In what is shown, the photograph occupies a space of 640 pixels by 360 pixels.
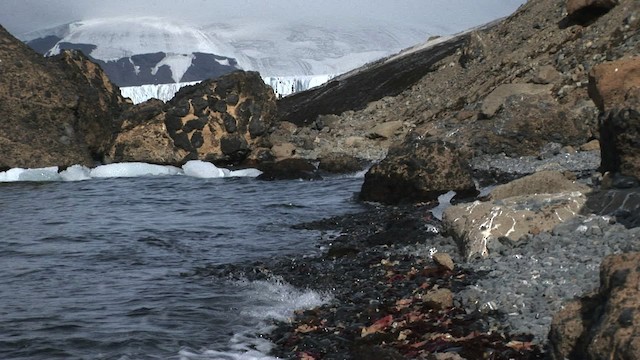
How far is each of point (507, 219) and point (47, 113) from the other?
1034 inches

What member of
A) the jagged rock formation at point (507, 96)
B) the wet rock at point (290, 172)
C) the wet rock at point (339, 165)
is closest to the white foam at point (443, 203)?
the jagged rock formation at point (507, 96)

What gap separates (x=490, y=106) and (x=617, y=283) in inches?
954

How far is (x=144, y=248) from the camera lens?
15969 millimetres

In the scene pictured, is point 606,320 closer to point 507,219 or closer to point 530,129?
point 507,219

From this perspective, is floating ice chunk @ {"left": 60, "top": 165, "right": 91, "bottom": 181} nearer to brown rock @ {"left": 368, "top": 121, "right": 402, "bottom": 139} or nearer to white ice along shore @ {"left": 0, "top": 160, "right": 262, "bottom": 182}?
white ice along shore @ {"left": 0, "top": 160, "right": 262, "bottom": 182}

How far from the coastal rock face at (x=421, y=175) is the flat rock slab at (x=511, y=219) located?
670cm

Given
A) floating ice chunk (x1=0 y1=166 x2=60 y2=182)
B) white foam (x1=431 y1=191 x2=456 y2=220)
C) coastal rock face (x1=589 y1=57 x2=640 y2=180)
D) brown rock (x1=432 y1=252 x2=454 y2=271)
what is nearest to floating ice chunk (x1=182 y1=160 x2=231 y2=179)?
floating ice chunk (x1=0 y1=166 x2=60 y2=182)

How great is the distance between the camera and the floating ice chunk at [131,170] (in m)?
31.4

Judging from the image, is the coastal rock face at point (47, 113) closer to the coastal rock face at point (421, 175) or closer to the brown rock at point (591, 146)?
the coastal rock face at point (421, 175)

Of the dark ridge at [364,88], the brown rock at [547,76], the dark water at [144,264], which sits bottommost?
the dark ridge at [364,88]

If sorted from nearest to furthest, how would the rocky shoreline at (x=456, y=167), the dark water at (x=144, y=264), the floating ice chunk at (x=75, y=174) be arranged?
the rocky shoreline at (x=456, y=167), the dark water at (x=144, y=264), the floating ice chunk at (x=75, y=174)

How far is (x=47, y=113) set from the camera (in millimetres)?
33281

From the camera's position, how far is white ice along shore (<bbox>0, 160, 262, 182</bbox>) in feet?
98.2

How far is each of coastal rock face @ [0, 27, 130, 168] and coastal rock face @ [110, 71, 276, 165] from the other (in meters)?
1.29
